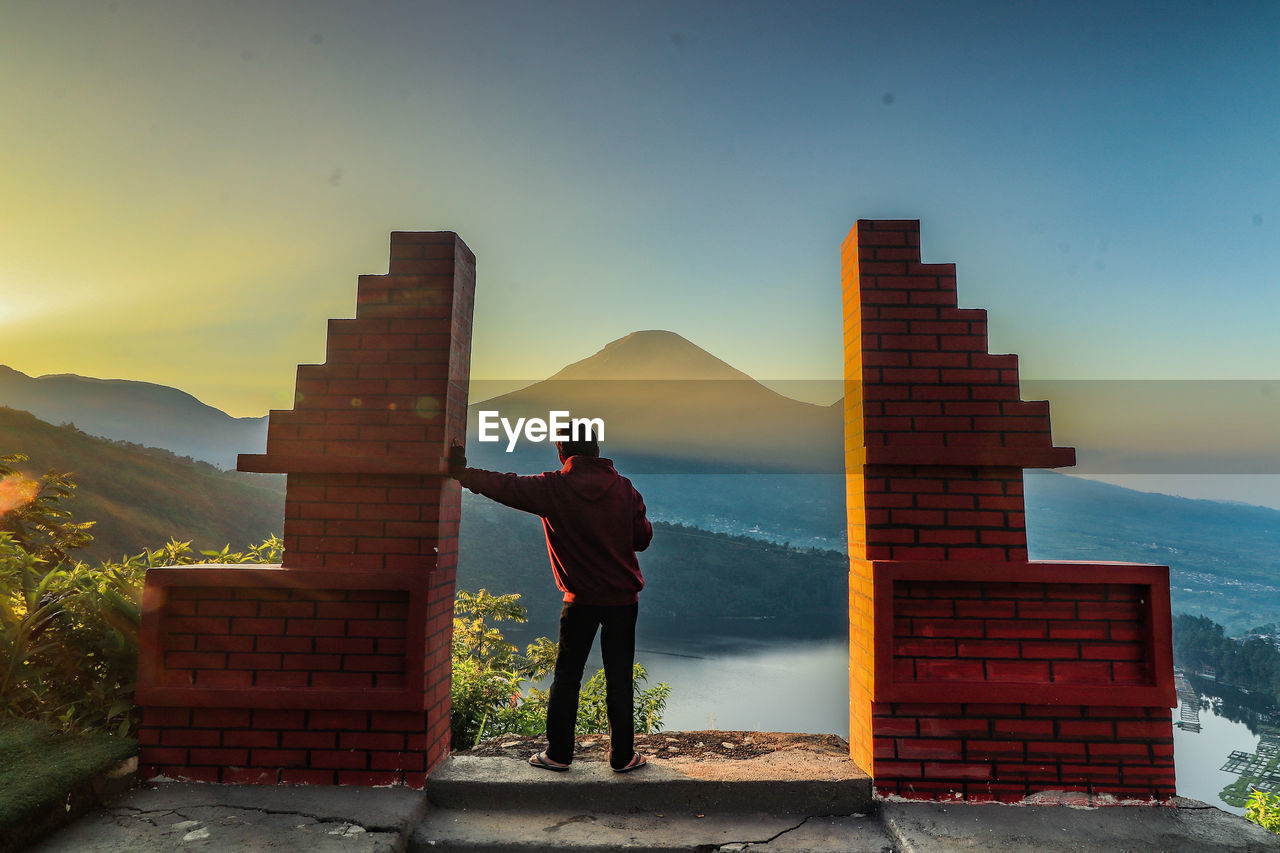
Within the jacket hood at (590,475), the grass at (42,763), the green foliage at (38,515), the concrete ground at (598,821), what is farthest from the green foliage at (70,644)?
the jacket hood at (590,475)

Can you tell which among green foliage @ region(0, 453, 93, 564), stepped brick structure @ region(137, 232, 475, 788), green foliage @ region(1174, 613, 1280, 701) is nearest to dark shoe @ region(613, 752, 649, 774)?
stepped brick structure @ region(137, 232, 475, 788)

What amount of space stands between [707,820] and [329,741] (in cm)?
200

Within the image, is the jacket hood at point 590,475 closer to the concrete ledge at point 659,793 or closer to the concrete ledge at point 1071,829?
the concrete ledge at point 659,793

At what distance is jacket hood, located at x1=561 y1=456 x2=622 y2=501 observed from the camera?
381 centimetres

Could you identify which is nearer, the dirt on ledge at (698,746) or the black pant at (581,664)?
the black pant at (581,664)

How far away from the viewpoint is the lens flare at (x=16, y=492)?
5674 millimetres

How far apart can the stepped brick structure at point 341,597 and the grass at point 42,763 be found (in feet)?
0.76

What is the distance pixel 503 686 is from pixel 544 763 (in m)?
2.27

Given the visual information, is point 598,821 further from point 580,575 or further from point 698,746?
point 580,575

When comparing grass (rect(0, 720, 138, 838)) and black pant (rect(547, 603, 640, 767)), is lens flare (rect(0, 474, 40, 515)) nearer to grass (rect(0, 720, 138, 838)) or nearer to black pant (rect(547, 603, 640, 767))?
grass (rect(0, 720, 138, 838))

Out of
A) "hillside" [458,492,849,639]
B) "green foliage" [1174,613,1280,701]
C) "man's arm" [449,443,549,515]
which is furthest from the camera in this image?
"green foliage" [1174,613,1280,701]

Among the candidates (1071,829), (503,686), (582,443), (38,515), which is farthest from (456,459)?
(38,515)

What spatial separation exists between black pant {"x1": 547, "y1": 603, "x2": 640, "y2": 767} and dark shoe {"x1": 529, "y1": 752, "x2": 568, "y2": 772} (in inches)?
1.0

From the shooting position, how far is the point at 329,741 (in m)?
3.62
